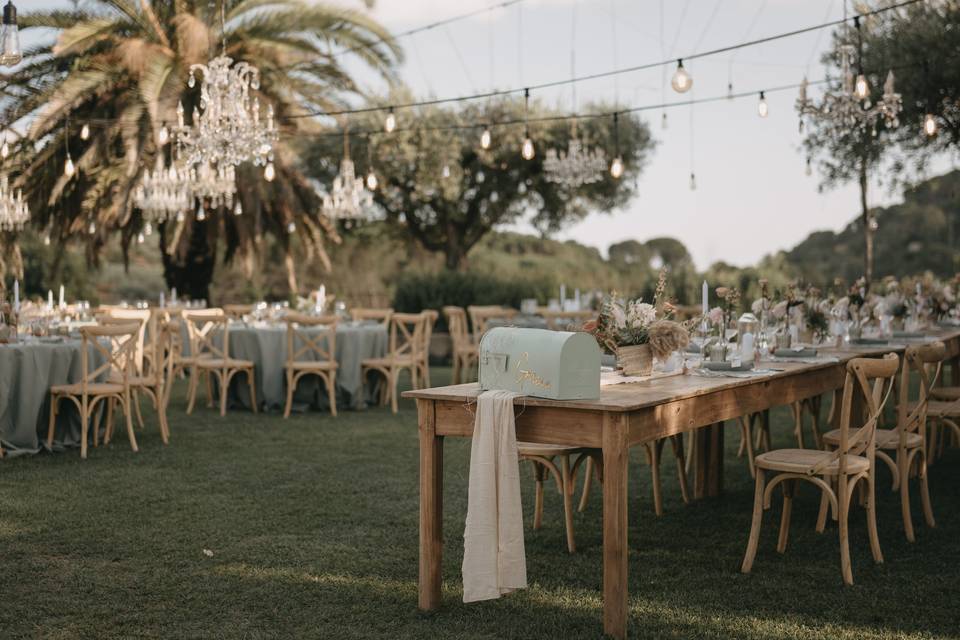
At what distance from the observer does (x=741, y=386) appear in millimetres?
4426

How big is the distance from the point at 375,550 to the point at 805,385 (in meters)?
2.30

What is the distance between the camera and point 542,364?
3.59 m

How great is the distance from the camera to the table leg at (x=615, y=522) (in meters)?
3.47

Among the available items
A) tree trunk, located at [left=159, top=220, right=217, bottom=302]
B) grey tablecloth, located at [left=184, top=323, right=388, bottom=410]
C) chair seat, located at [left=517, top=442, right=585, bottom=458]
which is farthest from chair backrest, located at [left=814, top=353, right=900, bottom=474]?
tree trunk, located at [left=159, top=220, right=217, bottom=302]

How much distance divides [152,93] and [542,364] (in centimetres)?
1006

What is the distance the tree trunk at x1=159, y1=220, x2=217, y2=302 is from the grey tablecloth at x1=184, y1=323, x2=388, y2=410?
4.78m

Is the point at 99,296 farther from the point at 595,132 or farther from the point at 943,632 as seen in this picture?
the point at 943,632

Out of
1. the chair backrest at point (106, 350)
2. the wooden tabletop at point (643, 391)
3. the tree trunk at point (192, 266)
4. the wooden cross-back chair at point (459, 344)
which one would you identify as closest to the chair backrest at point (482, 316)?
the wooden cross-back chair at point (459, 344)

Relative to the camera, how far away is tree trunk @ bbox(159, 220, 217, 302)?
14562 millimetres

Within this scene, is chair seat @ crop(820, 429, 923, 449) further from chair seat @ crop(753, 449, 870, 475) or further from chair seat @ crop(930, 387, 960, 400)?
chair seat @ crop(930, 387, 960, 400)

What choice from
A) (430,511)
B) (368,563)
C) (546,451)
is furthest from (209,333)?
(430,511)

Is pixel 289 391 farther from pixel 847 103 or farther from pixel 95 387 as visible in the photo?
pixel 847 103

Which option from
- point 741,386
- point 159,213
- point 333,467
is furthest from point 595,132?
point 741,386

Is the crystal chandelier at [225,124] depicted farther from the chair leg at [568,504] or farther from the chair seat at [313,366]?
the chair leg at [568,504]
